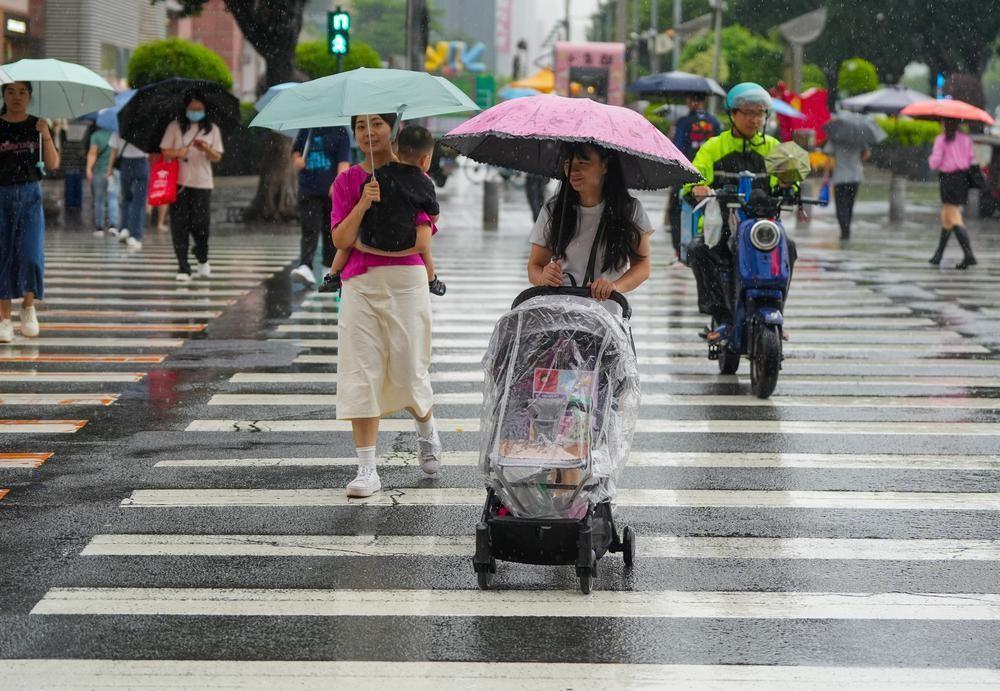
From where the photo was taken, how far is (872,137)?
22688mm

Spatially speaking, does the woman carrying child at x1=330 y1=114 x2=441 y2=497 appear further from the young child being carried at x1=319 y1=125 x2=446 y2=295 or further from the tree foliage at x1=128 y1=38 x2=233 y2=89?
the tree foliage at x1=128 y1=38 x2=233 y2=89

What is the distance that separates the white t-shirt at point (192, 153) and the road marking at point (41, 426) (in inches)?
284

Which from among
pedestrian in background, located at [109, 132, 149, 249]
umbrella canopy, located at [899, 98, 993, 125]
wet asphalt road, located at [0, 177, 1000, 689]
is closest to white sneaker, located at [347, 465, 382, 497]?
wet asphalt road, located at [0, 177, 1000, 689]

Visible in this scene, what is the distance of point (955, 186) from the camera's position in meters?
18.5

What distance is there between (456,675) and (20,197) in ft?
25.1

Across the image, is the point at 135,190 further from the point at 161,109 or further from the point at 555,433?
the point at 555,433

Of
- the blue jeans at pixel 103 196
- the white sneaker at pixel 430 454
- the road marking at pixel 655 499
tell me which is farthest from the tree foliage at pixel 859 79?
the white sneaker at pixel 430 454

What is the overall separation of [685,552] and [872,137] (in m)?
17.8

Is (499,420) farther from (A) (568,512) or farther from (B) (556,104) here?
(B) (556,104)

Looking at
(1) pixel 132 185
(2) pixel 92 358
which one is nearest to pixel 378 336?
(2) pixel 92 358

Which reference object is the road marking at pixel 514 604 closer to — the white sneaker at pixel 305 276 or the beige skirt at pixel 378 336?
the beige skirt at pixel 378 336

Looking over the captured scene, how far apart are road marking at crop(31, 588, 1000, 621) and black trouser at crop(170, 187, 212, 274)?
10605mm

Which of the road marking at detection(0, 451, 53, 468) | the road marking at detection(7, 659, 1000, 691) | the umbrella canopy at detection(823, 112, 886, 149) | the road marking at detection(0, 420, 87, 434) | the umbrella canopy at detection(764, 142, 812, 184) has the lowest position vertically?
the road marking at detection(7, 659, 1000, 691)

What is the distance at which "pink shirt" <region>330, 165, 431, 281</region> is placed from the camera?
267 inches
